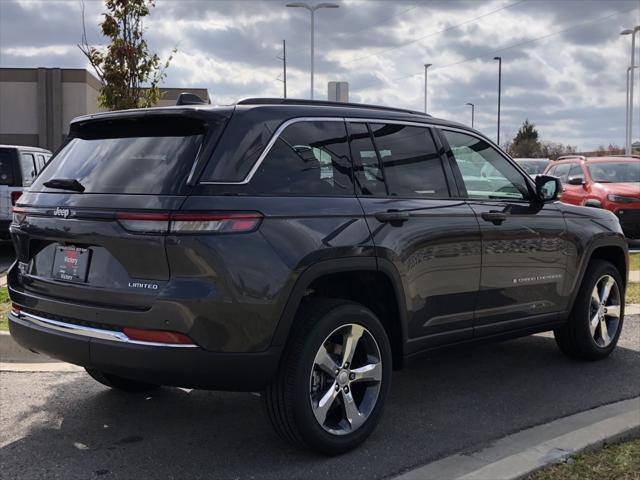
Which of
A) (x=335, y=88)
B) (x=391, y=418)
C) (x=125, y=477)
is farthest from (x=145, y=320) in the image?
(x=335, y=88)

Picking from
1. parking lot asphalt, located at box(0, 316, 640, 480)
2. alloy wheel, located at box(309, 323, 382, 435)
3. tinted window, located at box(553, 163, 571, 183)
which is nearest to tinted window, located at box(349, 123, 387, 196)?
alloy wheel, located at box(309, 323, 382, 435)

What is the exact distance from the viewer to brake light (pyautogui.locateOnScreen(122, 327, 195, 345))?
137 inches

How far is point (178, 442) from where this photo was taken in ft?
13.8

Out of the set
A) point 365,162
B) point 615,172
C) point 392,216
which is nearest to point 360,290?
point 392,216

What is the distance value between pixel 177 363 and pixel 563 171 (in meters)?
14.2

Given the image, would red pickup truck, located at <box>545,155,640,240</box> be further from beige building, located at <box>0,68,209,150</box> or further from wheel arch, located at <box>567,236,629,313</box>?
beige building, located at <box>0,68,209,150</box>

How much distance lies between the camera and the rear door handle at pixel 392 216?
4.14m

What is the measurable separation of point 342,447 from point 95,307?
1493 millimetres

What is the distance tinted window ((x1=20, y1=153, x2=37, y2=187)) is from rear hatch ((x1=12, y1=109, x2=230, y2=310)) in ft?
28.2

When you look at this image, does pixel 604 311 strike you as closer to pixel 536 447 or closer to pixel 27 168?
pixel 536 447

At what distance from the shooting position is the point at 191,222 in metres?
3.46

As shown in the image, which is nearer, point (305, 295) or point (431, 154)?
point (305, 295)

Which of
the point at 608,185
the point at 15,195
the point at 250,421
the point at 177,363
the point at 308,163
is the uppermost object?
the point at 608,185

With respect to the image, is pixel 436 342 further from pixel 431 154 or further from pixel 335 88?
pixel 335 88
